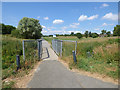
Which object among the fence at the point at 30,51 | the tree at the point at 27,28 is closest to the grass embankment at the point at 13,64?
the fence at the point at 30,51

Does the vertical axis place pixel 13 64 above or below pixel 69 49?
below

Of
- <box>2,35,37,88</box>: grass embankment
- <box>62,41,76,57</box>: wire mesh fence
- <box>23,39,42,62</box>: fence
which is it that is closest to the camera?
<box>2,35,37,88</box>: grass embankment

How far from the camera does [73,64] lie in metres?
4.21

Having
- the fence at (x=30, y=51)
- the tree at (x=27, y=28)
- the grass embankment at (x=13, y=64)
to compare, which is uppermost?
the tree at (x=27, y=28)

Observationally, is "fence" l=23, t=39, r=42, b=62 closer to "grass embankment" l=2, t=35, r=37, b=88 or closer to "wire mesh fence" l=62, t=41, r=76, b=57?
"grass embankment" l=2, t=35, r=37, b=88

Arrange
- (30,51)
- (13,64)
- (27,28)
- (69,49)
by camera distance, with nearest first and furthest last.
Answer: (13,64), (30,51), (69,49), (27,28)

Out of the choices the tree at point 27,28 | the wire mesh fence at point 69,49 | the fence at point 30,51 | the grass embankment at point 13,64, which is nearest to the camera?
the grass embankment at point 13,64

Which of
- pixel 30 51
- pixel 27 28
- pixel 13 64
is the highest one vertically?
pixel 27 28

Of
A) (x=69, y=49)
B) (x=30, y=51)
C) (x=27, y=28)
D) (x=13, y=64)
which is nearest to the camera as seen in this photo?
(x=13, y=64)

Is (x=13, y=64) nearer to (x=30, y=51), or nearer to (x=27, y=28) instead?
(x=30, y=51)

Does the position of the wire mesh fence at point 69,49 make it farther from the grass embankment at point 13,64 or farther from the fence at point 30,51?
the grass embankment at point 13,64

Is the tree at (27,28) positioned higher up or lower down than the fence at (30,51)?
higher up

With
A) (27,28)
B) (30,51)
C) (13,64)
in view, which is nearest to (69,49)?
(30,51)

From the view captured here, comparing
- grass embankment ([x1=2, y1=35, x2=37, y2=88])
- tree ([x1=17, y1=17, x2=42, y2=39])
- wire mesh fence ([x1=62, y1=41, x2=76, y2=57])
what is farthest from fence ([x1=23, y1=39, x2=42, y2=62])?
tree ([x1=17, y1=17, x2=42, y2=39])
